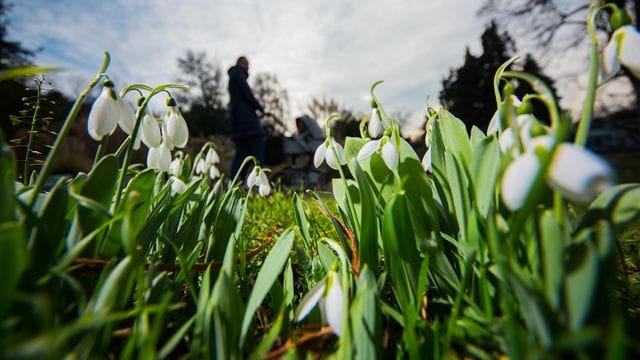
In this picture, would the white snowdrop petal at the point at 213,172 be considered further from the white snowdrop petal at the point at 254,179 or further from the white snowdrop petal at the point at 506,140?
the white snowdrop petal at the point at 506,140

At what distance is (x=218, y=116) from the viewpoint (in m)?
16.3

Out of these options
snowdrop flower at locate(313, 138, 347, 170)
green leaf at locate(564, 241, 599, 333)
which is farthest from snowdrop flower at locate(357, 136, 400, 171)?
green leaf at locate(564, 241, 599, 333)

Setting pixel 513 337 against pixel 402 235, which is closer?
pixel 513 337

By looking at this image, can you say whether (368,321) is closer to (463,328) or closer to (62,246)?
(463,328)

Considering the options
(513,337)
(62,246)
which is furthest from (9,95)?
(513,337)

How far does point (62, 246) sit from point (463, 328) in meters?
0.68

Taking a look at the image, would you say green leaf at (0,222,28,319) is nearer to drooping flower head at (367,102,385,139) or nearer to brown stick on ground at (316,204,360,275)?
brown stick on ground at (316,204,360,275)

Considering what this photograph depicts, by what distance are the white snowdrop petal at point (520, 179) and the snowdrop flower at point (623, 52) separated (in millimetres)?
231

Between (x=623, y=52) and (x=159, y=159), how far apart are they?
3.85ft

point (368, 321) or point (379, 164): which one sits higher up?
point (379, 164)

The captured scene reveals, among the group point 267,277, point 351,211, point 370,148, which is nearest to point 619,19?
point 370,148

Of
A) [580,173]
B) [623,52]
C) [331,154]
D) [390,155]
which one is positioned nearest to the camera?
[580,173]

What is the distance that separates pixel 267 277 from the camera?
1.79 ft

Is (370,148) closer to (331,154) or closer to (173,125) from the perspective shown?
(331,154)
